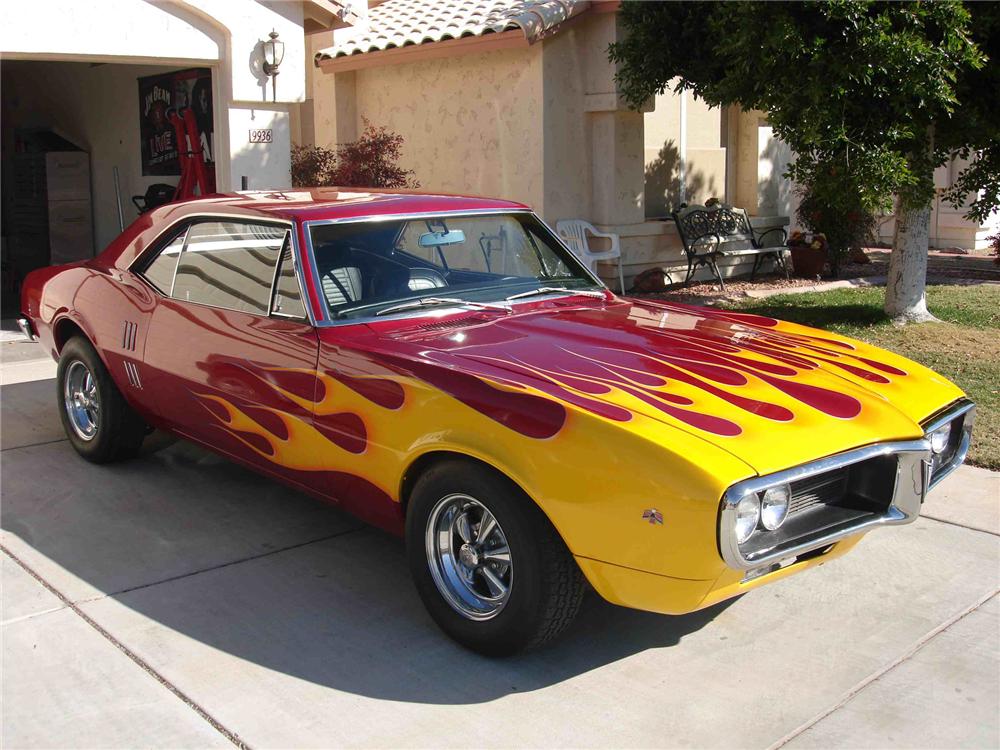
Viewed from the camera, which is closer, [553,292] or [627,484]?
[627,484]

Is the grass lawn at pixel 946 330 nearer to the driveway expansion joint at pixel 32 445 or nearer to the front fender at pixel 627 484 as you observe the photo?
the front fender at pixel 627 484

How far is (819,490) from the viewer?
3.65 m

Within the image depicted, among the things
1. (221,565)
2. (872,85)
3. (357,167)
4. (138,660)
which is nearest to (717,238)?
(357,167)

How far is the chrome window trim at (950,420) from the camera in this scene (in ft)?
13.3

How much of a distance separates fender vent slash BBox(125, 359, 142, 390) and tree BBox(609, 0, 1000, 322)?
5.50m

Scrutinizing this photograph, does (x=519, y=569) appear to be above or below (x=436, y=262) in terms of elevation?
below

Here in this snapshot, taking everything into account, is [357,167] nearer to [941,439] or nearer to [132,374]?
[132,374]

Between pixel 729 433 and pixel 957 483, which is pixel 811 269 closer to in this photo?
pixel 957 483

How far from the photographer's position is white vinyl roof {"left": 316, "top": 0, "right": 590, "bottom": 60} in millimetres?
11219

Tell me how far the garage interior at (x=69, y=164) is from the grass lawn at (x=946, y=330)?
24.9ft

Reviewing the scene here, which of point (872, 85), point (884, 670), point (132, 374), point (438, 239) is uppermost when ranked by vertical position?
point (872, 85)

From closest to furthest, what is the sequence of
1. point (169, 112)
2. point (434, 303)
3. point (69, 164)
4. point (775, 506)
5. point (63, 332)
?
point (775, 506) → point (434, 303) → point (63, 332) → point (169, 112) → point (69, 164)

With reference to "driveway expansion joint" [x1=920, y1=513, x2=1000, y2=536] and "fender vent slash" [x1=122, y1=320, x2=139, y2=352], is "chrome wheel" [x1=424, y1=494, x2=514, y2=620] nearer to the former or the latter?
"fender vent slash" [x1=122, y1=320, x2=139, y2=352]

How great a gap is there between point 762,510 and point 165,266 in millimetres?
3442
